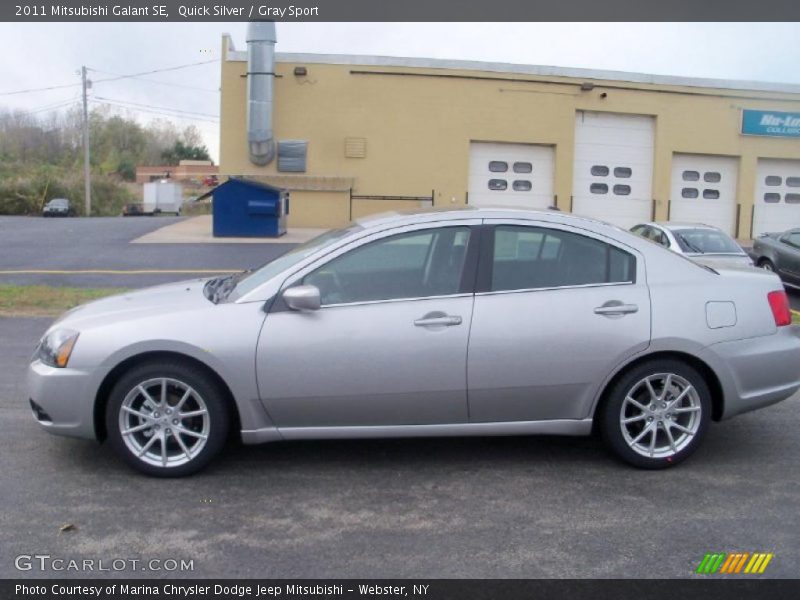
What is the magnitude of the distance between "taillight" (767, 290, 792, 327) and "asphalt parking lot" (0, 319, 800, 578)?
0.86 meters

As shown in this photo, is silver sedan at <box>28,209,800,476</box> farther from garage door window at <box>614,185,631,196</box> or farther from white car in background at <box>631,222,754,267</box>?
garage door window at <box>614,185,631,196</box>

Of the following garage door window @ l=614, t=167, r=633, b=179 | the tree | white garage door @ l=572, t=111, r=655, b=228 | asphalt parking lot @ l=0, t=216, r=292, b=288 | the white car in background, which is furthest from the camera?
the tree

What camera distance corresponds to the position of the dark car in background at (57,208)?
1887 inches

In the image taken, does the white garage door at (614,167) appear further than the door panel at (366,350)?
Yes

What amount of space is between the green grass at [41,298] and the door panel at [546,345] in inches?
291

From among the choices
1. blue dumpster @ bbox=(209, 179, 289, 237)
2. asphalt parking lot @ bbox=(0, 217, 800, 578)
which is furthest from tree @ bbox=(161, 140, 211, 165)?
asphalt parking lot @ bbox=(0, 217, 800, 578)

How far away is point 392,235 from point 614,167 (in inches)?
867

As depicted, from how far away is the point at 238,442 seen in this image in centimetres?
557

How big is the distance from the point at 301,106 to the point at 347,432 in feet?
66.8

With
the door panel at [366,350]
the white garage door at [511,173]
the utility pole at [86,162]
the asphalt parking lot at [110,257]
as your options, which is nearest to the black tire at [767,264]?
the asphalt parking lot at [110,257]

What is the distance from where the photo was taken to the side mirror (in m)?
4.85

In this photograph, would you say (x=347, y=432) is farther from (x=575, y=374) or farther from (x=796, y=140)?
(x=796, y=140)

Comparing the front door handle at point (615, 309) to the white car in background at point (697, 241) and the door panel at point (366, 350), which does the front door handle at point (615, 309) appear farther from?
the white car in background at point (697, 241)

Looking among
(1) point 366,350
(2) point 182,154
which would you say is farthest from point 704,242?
(2) point 182,154
